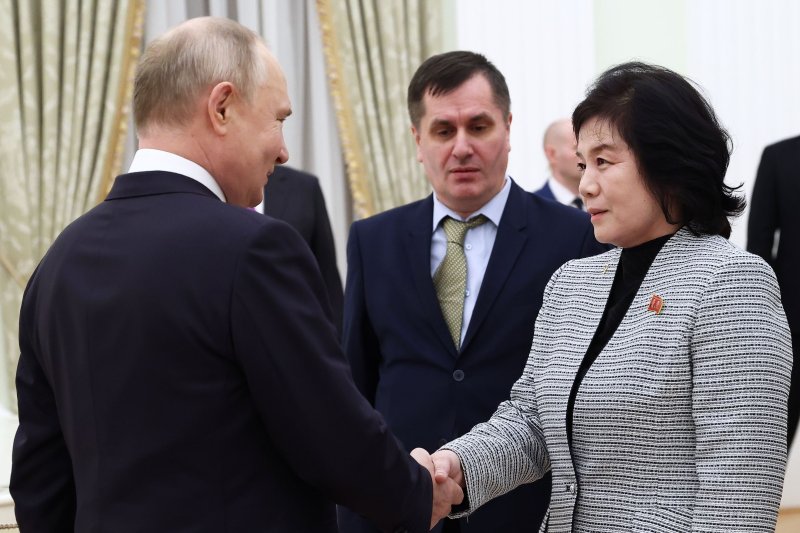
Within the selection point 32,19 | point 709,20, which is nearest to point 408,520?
point 32,19

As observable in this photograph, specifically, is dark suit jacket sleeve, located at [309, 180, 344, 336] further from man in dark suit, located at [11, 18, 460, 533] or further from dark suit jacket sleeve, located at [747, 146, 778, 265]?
man in dark suit, located at [11, 18, 460, 533]

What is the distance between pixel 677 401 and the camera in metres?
2.12

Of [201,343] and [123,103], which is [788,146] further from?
[201,343]

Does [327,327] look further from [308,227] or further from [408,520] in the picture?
Answer: [308,227]

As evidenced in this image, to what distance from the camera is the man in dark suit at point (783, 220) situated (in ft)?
17.2

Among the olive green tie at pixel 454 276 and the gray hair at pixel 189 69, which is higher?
the gray hair at pixel 189 69

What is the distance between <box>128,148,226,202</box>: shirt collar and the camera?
2012mm

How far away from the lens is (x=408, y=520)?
213 cm

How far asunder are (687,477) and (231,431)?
0.87m

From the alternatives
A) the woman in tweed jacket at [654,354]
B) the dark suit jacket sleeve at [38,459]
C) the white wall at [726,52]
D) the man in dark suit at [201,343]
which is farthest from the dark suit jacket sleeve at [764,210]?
the dark suit jacket sleeve at [38,459]

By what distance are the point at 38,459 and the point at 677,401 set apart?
121 cm

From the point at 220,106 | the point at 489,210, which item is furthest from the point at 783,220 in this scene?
the point at 220,106

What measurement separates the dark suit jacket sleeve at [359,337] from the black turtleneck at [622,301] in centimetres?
92

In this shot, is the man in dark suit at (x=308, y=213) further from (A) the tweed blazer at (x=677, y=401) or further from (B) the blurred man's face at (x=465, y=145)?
(A) the tweed blazer at (x=677, y=401)
